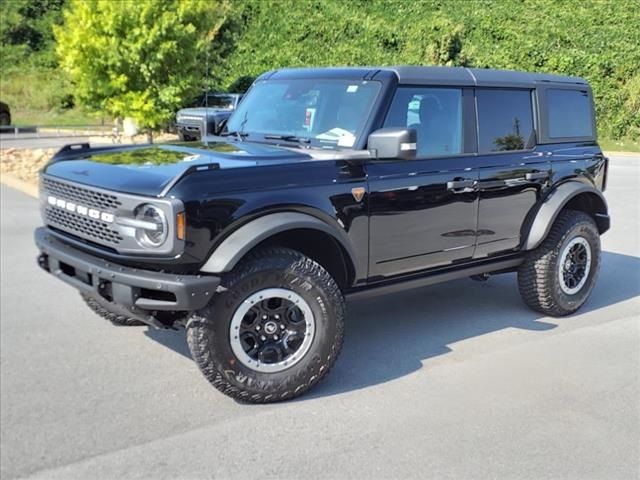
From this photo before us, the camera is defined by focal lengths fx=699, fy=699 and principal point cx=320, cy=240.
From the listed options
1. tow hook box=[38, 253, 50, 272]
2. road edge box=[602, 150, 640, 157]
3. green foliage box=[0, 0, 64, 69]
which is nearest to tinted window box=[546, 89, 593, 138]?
tow hook box=[38, 253, 50, 272]

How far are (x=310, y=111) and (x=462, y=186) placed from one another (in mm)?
1171

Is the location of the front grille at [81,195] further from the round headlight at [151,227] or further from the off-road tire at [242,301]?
the off-road tire at [242,301]

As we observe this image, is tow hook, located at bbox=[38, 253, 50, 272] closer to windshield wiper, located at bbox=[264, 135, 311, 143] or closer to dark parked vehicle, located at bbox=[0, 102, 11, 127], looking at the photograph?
windshield wiper, located at bbox=[264, 135, 311, 143]

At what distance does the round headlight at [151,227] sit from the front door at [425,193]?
136 centimetres

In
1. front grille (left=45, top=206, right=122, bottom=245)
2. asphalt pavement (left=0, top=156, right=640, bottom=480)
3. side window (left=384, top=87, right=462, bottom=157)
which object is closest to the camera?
asphalt pavement (left=0, top=156, right=640, bottom=480)

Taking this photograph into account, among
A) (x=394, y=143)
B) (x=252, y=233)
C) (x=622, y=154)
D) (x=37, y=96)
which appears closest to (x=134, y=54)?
(x=394, y=143)

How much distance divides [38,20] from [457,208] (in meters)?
39.7

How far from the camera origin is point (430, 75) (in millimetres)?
4840

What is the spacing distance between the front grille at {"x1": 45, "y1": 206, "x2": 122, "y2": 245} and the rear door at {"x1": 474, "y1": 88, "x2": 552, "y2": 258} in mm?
2574

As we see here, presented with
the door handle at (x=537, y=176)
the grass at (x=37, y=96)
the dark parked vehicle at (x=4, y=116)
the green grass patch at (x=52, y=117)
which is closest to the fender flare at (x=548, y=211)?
the door handle at (x=537, y=176)

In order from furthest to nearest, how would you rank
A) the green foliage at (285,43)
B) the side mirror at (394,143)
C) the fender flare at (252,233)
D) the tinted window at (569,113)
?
the green foliage at (285,43) < the tinted window at (569,113) < the side mirror at (394,143) < the fender flare at (252,233)

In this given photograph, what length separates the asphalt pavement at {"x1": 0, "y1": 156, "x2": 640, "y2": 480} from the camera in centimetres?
Result: 334

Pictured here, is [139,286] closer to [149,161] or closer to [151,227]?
[151,227]

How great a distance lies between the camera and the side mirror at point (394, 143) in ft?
13.5
